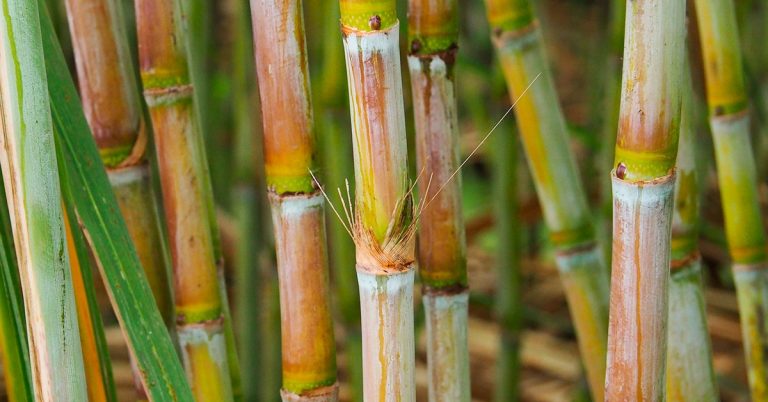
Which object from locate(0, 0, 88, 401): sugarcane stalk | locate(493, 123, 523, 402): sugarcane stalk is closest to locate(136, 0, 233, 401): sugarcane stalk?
locate(0, 0, 88, 401): sugarcane stalk

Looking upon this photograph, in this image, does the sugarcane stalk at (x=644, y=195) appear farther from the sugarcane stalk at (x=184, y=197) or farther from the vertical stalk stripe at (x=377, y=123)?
the sugarcane stalk at (x=184, y=197)

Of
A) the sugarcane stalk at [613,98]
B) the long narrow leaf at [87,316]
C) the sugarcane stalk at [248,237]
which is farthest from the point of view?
the sugarcane stalk at [248,237]

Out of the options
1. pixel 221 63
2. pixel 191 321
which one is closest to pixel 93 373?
pixel 191 321

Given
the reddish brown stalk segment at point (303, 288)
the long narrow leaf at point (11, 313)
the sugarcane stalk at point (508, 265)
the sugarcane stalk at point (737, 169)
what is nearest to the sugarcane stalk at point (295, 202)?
the reddish brown stalk segment at point (303, 288)

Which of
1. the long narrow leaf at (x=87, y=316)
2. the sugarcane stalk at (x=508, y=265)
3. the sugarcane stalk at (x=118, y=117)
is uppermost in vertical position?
the sugarcane stalk at (x=118, y=117)

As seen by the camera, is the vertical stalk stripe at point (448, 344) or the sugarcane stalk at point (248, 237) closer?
the vertical stalk stripe at point (448, 344)

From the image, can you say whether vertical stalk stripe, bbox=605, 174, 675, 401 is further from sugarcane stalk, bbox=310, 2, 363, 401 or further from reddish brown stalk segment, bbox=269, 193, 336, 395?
sugarcane stalk, bbox=310, 2, 363, 401
